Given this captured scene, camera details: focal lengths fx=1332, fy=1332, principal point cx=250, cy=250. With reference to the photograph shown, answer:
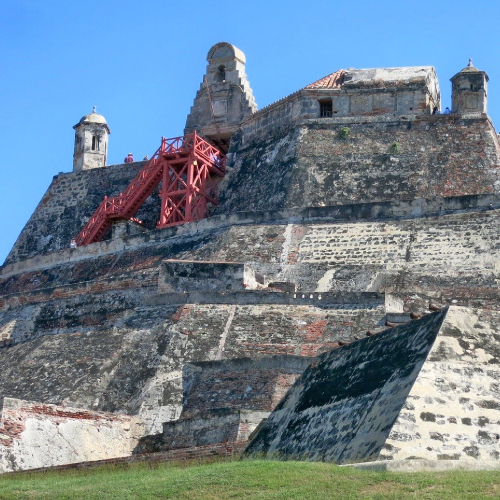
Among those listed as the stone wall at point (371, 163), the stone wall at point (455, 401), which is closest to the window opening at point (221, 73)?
the stone wall at point (371, 163)

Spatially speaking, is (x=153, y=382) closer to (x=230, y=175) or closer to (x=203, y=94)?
(x=230, y=175)

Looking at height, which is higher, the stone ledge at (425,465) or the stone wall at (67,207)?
the stone wall at (67,207)

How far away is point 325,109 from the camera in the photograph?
41.4 m

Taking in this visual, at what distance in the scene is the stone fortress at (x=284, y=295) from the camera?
17.9m

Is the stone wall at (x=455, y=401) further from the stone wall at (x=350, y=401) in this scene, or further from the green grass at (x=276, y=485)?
the green grass at (x=276, y=485)

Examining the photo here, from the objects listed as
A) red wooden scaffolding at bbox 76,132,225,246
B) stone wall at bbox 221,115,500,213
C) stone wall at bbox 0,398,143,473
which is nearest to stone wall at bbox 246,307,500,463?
stone wall at bbox 0,398,143,473

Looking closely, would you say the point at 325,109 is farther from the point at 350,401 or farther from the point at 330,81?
the point at 350,401

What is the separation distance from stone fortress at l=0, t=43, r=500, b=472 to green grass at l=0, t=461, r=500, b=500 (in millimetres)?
926

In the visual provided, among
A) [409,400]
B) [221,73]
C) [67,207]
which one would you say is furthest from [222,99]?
[409,400]

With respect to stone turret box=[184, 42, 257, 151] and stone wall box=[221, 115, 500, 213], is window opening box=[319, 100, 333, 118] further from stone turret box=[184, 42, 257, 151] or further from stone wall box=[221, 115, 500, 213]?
stone turret box=[184, 42, 257, 151]

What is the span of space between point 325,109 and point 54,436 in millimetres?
20058

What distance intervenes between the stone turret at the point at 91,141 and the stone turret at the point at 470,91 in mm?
14165

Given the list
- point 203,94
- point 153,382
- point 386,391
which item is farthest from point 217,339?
point 203,94

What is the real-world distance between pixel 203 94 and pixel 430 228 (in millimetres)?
14008
